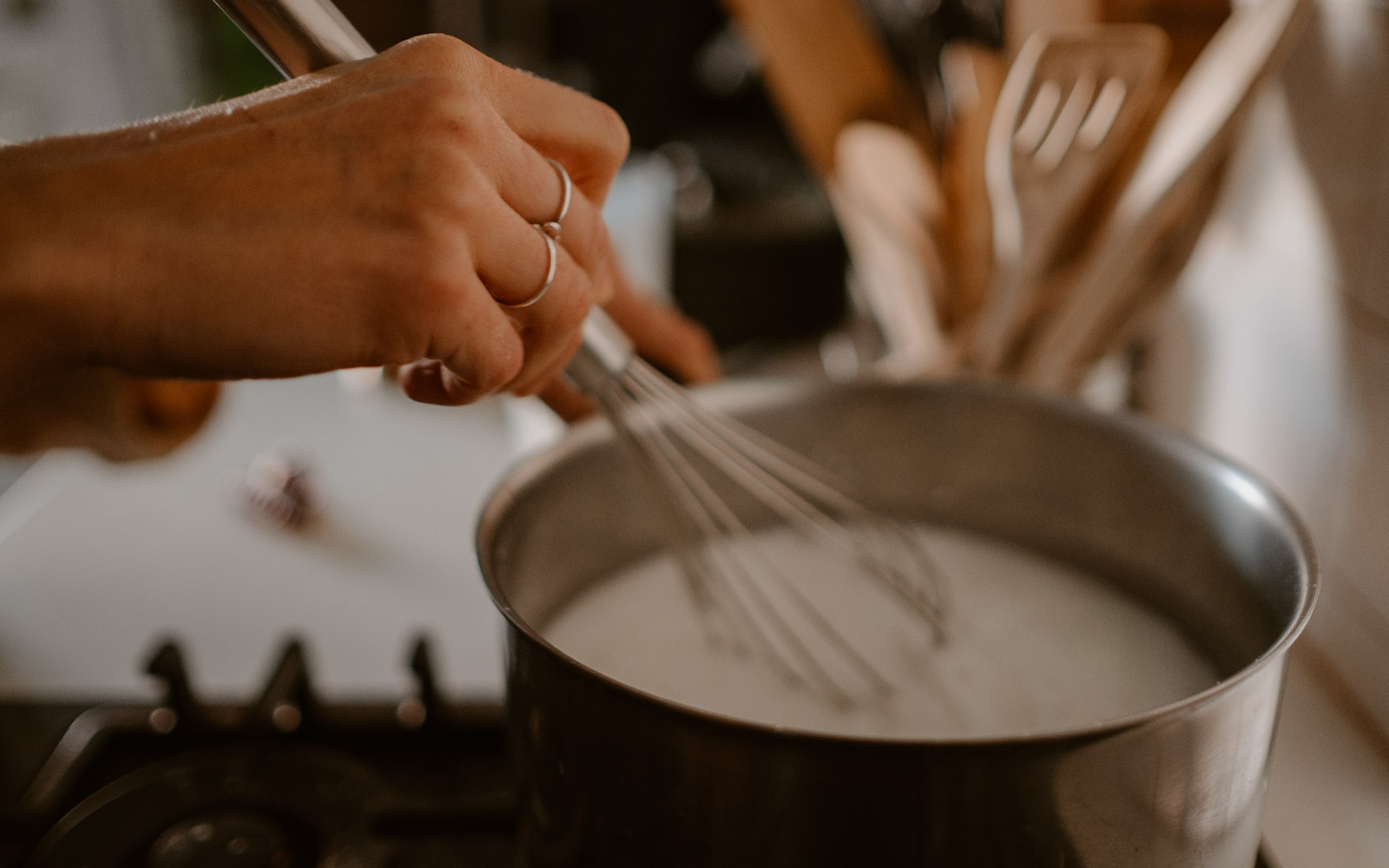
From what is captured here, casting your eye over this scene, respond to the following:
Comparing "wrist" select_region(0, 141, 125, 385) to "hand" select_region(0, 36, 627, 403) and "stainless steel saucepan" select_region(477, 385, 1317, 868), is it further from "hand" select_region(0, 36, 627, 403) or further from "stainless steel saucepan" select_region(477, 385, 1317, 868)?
"stainless steel saucepan" select_region(477, 385, 1317, 868)

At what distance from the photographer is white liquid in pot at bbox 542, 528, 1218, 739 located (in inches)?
14.9

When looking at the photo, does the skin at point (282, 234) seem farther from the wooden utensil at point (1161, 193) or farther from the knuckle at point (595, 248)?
the wooden utensil at point (1161, 193)

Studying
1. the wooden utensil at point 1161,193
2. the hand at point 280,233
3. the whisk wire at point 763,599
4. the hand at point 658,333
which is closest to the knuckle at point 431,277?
the hand at point 280,233

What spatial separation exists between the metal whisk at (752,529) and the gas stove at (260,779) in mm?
132

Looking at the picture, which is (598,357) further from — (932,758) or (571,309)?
(932,758)

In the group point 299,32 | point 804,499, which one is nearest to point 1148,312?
point 804,499

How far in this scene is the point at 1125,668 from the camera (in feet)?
1.35

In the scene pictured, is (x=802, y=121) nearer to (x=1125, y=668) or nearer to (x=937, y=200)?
(x=937, y=200)

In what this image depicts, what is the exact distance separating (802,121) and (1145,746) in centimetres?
53

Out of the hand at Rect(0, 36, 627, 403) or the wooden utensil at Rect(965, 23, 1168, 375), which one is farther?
the wooden utensil at Rect(965, 23, 1168, 375)

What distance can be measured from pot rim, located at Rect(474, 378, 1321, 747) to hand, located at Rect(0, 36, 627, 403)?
0.27 ft

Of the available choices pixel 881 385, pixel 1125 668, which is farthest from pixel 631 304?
pixel 1125 668

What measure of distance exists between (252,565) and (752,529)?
32cm

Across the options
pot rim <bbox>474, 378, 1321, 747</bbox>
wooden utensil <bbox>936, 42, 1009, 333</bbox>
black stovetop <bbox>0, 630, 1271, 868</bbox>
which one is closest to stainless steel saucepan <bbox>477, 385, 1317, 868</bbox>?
pot rim <bbox>474, 378, 1321, 747</bbox>
